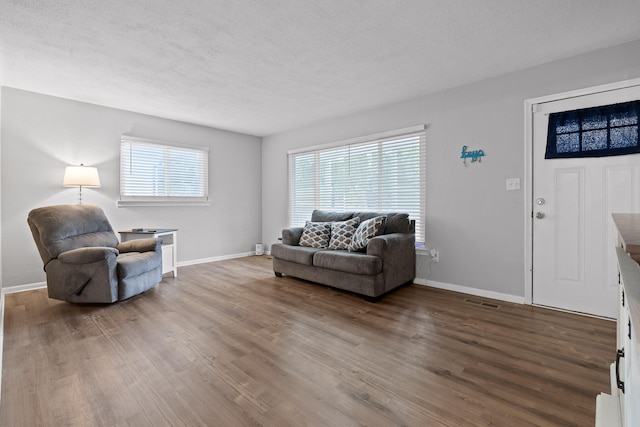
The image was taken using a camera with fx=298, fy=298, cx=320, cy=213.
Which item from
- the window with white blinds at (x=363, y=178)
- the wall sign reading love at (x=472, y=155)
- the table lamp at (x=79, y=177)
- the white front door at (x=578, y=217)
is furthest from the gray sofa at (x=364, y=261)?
the table lamp at (x=79, y=177)

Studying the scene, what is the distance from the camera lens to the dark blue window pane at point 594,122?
2.70 meters

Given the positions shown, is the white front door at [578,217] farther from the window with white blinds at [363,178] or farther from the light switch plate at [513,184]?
the window with white blinds at [363,178]

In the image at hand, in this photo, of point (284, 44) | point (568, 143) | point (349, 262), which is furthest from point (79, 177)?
point (568, 143)

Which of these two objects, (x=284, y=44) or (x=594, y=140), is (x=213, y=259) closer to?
(x=284, y=44)

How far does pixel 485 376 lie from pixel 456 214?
2.11 metres

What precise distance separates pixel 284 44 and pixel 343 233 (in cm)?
227

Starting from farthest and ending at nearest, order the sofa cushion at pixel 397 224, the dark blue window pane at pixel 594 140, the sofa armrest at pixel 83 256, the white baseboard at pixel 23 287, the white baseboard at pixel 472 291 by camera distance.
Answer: the sofa cushion at pixel 397 224, the white baseboard at pixel 23 287, the white baseboard at pixel 472 291, the sofa armrest at pixel 83 256, the dark blue window pane at pixel 594 140

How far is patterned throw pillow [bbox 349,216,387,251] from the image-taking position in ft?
11.8

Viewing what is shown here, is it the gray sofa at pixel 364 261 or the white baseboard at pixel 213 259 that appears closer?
the gray sofa at pixel 364 261

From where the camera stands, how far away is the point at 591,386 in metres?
1.70

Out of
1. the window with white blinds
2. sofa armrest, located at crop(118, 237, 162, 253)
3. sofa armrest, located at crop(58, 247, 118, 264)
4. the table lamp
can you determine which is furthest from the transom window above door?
the table lamp

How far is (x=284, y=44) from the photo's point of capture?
2596mm

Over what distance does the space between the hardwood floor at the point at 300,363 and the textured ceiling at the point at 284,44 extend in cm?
243

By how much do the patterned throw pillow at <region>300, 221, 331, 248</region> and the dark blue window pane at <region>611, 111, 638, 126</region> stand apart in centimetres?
311
